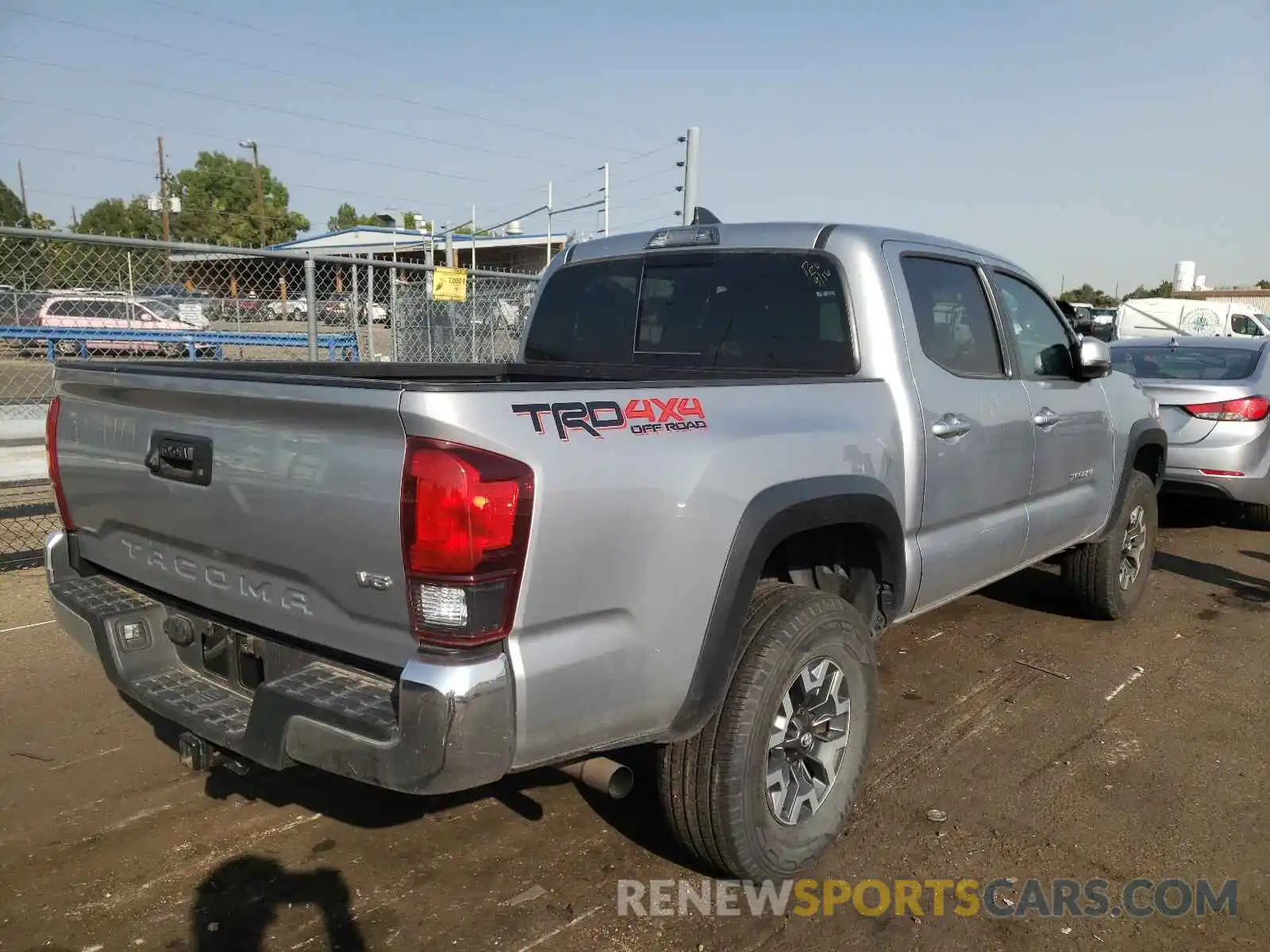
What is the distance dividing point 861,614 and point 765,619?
2.33 ft

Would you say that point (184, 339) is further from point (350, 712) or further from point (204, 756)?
point (350, 712)

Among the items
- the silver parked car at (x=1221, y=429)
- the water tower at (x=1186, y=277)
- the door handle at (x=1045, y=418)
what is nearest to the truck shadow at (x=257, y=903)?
the door handle at (x=1045, y=418)

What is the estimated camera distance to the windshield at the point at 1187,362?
296 inches

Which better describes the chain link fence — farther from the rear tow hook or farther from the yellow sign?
the rear tow hook

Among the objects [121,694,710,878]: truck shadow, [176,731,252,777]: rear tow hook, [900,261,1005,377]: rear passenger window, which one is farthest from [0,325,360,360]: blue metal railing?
[900,261,1005,377]: rear passenger window

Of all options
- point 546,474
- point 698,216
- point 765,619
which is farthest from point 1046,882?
point 698,216

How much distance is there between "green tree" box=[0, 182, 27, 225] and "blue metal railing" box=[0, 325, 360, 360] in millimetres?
50892

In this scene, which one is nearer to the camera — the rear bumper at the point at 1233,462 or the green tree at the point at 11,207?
the rear bumper at the point at 1233,462

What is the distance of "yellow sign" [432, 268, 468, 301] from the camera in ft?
25.1

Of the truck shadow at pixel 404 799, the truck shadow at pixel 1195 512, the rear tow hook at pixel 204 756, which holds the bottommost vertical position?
the truck shadow at pixel 404 799

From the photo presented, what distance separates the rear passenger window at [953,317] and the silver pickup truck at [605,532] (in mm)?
17

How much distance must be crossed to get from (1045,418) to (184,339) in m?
6.10

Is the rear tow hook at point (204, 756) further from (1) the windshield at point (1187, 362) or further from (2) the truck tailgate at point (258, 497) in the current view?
(1) the windshield at point (1187, 362)

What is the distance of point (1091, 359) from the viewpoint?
433cm
